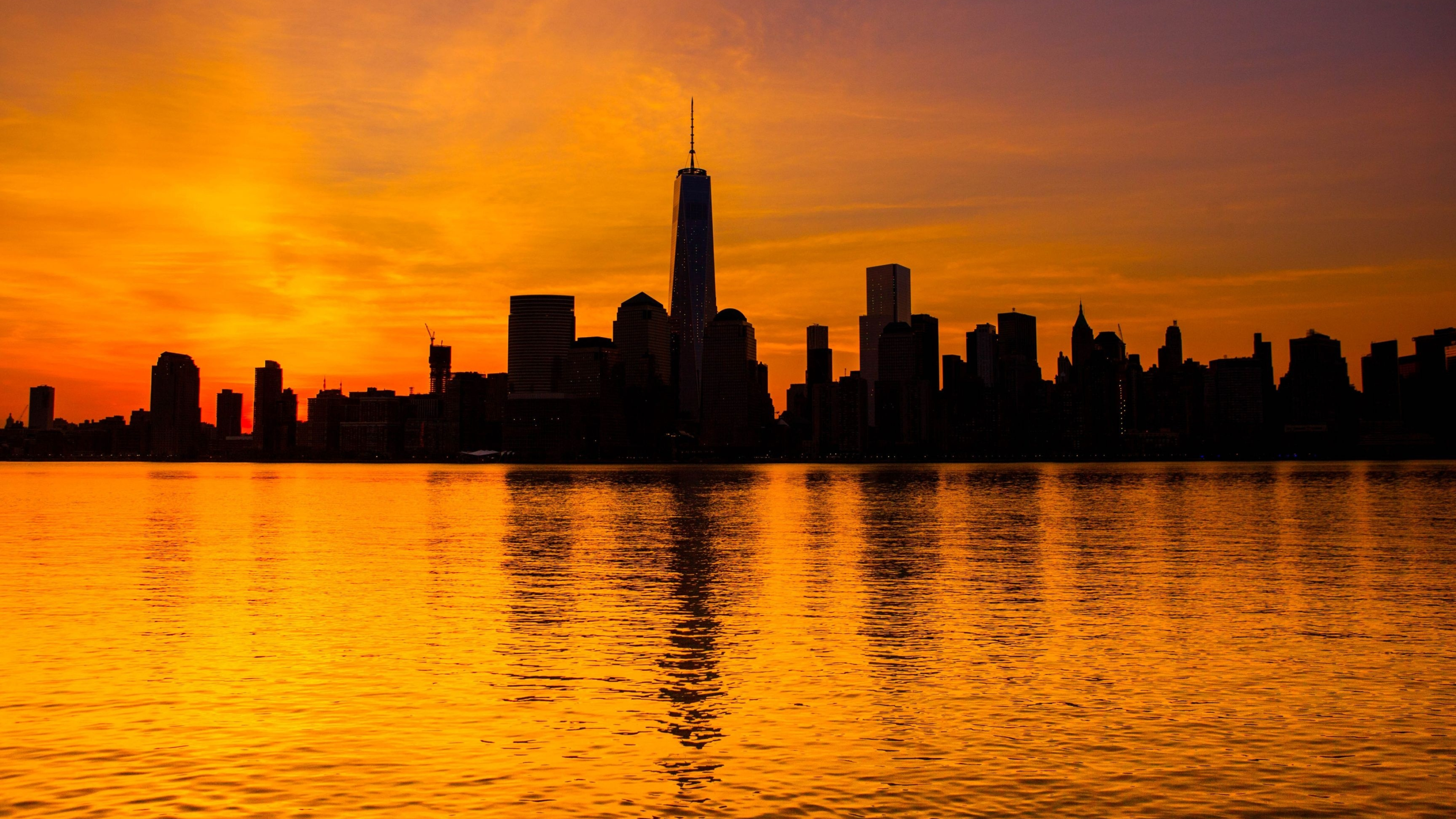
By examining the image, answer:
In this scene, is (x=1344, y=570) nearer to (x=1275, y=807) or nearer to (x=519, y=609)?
(x=519, y=609)

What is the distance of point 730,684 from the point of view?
3102 centimetres

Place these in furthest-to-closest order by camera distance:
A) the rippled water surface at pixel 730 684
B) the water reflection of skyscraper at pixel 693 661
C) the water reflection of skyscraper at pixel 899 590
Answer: the water reflection of skyscraper at pixel 899 590 → the water reflection of skyscraper at pixel 693 661 → the rippled water surface at pixel 730 684

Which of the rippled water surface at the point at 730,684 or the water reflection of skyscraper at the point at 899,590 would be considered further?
the water reflection of skyscraper at the point at 899,590

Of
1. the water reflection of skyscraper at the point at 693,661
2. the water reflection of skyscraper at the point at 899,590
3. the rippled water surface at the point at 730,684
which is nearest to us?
the rippled water surface at the point at 730,684

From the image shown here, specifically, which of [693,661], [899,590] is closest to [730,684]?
[693,661]

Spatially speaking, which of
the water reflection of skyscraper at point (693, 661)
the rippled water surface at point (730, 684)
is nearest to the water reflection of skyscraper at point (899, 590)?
the rippled water surface at point (730, 684)

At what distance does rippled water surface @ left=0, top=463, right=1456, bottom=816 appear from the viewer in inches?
819

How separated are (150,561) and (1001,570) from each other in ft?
169

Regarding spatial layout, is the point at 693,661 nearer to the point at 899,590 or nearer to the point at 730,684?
the point at 730,684

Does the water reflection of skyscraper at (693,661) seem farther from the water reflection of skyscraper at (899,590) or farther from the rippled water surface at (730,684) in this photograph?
the water reflection of skyscraper at (899,590)

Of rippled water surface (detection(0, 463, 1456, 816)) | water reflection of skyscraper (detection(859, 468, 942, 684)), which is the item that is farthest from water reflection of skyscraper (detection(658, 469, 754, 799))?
water reflection of skyscraper (detection(859, 468, 942, 684))

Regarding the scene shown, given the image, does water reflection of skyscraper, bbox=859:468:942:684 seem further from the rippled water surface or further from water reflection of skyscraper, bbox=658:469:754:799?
water reflection of skyscraper, bbox=658:469:754:799

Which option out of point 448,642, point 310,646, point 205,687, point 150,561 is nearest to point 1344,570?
point 448,642

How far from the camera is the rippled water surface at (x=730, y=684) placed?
20.8 m
